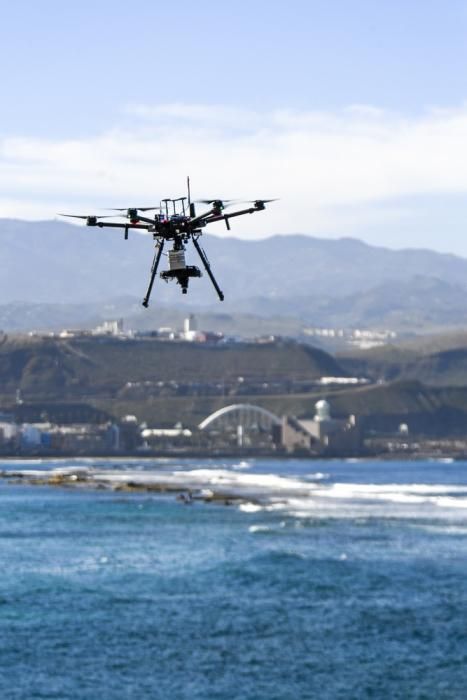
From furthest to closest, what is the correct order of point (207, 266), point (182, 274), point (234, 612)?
point (234, 612) → point (182, 274) → point (207, 266)

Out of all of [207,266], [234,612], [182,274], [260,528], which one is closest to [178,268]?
[182,274]

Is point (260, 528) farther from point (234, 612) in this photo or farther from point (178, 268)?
point (178, 268)

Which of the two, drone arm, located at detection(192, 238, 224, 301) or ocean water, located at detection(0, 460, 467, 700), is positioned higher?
drone arm, located at detection(192, 238, 224, 301)

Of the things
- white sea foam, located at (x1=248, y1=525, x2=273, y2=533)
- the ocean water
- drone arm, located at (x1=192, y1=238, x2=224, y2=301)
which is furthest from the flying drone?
white sea foam, located at (x1=248, y1=525, x2=273, y2=533)

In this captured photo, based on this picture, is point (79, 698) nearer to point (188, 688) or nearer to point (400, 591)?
point (188, 688)

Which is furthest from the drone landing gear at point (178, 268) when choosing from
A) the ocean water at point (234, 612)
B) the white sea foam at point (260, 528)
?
the white sea foam at point (260, 528)

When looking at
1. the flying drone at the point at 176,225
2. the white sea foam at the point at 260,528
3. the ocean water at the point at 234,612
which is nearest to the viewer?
the flying drone at the point at 176,225

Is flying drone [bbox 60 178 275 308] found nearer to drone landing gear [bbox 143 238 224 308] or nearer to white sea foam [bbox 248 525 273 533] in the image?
drone landing gear [bbox 143 238 224 308]

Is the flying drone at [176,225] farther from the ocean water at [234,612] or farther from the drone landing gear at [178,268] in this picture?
the ocean water at [234,612]
